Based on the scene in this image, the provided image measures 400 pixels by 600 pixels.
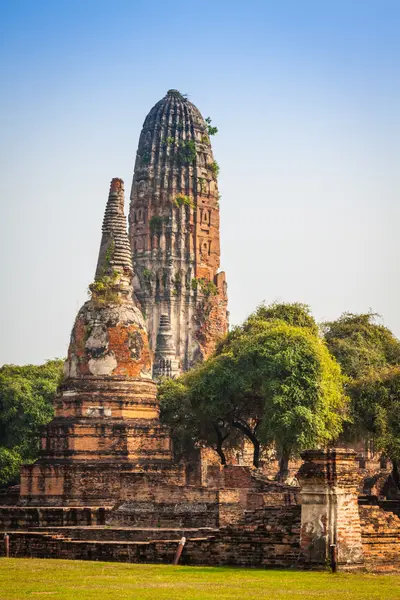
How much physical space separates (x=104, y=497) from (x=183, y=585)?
74.5ft

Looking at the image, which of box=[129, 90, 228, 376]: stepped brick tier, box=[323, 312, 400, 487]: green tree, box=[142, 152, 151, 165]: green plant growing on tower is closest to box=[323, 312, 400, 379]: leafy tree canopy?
box=[323, 312, 400, 487]: green tree

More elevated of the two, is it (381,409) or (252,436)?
(381,409)

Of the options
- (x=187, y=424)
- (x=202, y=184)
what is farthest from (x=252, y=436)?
(x=202, y=184)

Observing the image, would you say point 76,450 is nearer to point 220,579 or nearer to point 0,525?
point 0,525

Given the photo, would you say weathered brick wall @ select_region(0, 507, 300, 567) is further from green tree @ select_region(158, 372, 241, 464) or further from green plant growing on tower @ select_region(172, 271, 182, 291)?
green plant growing on tower @ select_region(172, 271, 182, 291)

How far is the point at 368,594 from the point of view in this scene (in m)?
20.3

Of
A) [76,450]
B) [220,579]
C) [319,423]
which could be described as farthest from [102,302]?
[220,579]

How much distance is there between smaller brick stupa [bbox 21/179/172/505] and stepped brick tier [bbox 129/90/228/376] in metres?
54.4

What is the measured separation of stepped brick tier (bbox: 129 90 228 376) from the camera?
104 m

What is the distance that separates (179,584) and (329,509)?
3839 mm

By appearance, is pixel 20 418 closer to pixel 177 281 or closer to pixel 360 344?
pixel 360 344

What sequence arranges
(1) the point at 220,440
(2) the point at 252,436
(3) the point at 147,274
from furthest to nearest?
(3) the point at 147,274 → (1) the point at 220,440 → (2) the point at 252,436

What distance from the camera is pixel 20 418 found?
6494 cm

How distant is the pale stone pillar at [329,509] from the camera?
2395 centimetres
